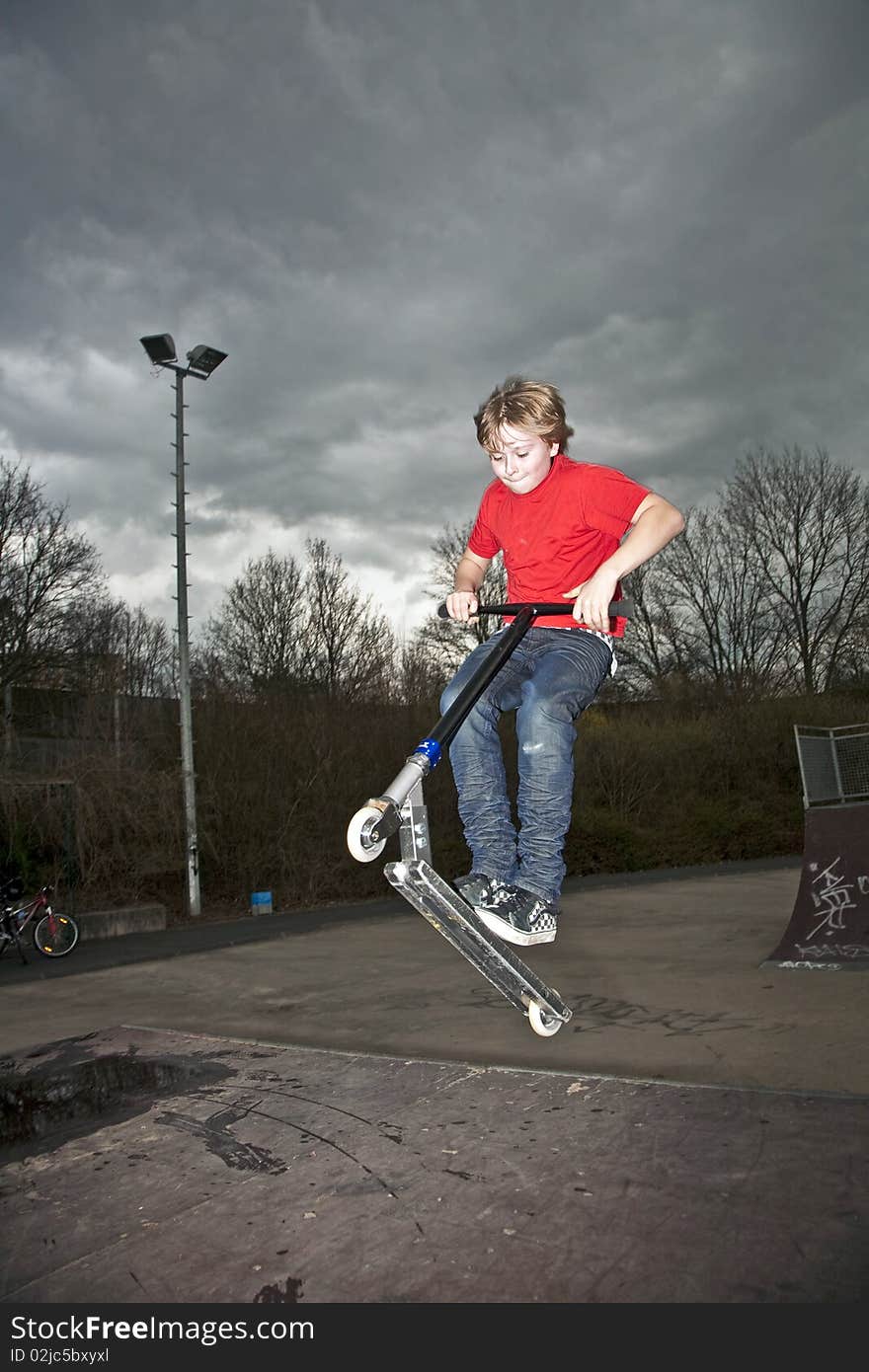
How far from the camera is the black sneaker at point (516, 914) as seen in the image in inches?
109

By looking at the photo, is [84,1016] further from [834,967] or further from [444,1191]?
[834,967]

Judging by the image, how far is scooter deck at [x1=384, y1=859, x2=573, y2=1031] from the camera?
250 centimetres

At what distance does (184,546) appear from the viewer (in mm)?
13109

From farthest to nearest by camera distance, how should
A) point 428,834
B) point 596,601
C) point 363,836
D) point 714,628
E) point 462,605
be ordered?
point 714,628 → point 462,605 → point 596,601 → point 428,834 → point 363,836

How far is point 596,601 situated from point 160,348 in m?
11.7

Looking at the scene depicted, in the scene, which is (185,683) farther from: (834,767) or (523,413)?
(523,413)

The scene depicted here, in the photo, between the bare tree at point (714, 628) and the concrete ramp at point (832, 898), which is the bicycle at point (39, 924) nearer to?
the concrete ramp at point (832, 898)

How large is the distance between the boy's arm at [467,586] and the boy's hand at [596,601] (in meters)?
0.49

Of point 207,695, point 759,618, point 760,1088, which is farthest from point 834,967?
point 759,618

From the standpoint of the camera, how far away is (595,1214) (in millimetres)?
3109

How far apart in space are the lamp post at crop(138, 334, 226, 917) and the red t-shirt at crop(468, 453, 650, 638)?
10294mm

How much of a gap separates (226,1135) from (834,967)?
14.9 feet

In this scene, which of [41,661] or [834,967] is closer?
[834,967]

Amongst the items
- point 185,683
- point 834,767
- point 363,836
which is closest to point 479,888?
point 363,836
